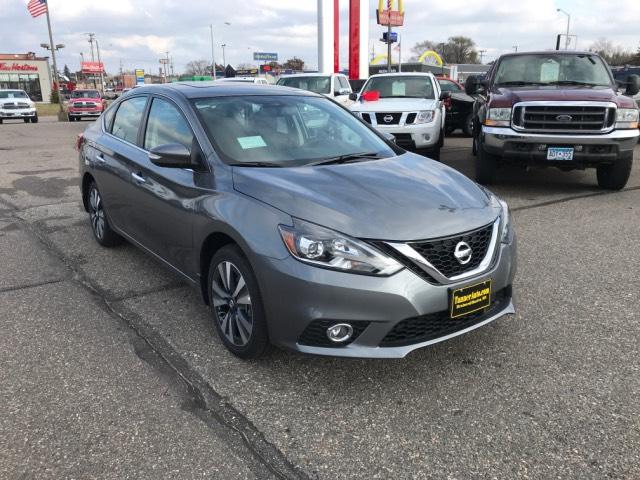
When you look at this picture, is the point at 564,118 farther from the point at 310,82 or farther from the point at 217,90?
the point at 310,82

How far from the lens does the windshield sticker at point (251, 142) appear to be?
3.63 metres

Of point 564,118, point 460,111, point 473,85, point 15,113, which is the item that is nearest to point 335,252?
point 564,118

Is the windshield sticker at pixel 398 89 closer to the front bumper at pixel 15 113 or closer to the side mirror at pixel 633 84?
the side mirror at pixel 633 84

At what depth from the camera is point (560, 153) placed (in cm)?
730

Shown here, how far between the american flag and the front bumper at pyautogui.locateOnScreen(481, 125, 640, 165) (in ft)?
118

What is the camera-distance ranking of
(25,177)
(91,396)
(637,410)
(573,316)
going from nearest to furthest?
(637,410), (91,396), (573,316), (25,177)

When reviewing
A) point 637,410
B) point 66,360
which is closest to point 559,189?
point 637,410

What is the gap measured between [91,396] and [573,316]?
10.0 ft

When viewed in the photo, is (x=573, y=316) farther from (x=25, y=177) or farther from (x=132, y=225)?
(x=25, y=177)

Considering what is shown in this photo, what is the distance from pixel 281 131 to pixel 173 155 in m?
0.80

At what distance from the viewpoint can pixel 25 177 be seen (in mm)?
10094

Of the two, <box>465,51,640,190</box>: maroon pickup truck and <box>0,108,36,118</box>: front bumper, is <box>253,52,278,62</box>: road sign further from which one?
<box>465,51,640,190</box>: maroon pickup truck

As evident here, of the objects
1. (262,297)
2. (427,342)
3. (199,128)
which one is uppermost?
(199,128)

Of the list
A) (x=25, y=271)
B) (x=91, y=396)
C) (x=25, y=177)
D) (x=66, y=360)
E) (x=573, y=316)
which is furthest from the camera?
(x=25, y=177)
